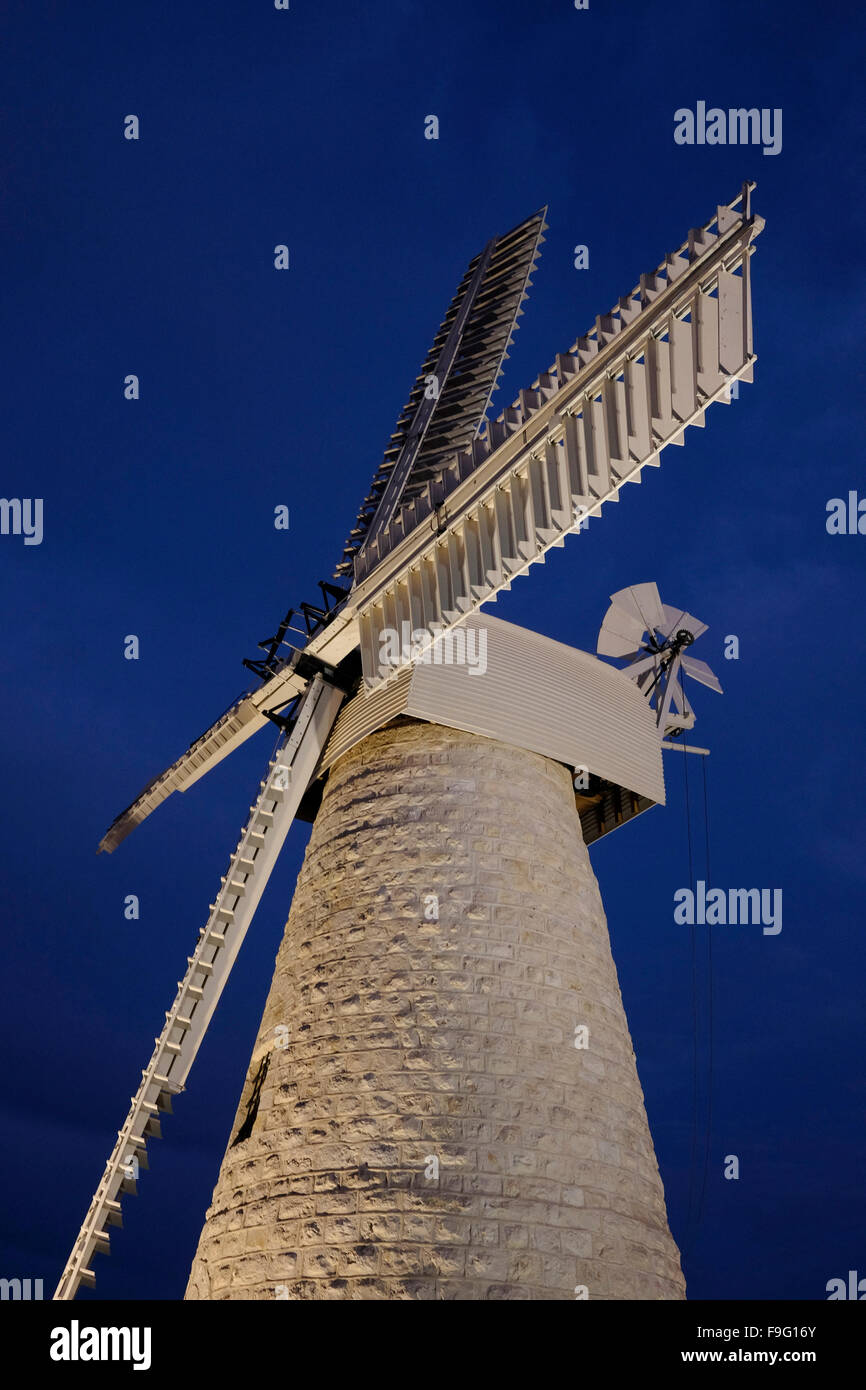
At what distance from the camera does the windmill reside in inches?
362

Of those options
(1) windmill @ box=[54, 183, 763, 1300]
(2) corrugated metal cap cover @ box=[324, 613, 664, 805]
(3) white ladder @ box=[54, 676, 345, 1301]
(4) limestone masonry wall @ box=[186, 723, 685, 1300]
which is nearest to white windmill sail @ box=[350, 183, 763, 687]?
(1) windmill @ box=[54, 183, 763, 1300]

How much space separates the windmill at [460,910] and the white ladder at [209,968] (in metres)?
0.03

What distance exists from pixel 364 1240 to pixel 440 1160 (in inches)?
33.2

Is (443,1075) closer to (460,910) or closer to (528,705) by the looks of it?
(460,910)

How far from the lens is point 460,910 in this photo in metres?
10.8

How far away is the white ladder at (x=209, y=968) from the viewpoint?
439 inches

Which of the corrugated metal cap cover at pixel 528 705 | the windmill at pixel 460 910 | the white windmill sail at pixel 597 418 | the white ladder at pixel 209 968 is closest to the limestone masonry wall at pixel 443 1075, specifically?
the windmill at pixel 460 910

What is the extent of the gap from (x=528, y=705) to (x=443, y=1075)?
412cm

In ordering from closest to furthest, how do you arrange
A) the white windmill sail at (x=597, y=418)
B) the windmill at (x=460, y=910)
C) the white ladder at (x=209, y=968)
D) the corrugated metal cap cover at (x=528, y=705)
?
the white windmill sail at (x=597, y=418) < the windmill at (x=460, y=910) < the white ladder at (x=209, y=968) < the corrugated metal cap cover at (x=528, y=705)

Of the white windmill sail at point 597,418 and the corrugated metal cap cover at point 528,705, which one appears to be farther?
the corrugated metal cap cover at point 528,705

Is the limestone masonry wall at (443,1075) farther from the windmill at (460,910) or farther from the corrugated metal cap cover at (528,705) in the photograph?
the corrugated metal cap cover at (528,705)

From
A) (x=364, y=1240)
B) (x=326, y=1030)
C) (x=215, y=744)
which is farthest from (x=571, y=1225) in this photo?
(x=215, y=744)

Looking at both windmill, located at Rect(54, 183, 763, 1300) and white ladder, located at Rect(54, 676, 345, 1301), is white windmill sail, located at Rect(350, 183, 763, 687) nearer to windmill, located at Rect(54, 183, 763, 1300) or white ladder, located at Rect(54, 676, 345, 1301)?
windmill, located at Rect(54, 183, 763, 1300)
